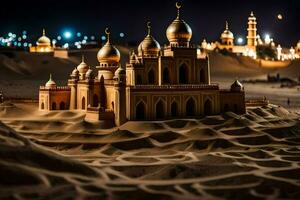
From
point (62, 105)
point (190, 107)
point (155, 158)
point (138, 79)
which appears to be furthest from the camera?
point (62, 105)

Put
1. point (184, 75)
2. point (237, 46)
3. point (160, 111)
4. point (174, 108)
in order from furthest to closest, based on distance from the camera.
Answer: point (237, 46) → point (184, 75) → point (174, 108) → point (160, 111)

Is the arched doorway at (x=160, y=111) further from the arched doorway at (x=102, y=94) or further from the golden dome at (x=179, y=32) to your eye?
the golden dome at (x=179, y=32)

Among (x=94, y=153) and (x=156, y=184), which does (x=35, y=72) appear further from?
(x=156, y=184)

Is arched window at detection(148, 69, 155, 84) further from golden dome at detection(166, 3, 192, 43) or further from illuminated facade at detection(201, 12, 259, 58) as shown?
illuminated facade at detection(201, 12, 259, 58)

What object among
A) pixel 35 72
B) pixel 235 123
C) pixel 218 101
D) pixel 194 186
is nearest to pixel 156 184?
pixel 194 186

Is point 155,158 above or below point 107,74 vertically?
below

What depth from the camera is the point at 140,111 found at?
3534cm

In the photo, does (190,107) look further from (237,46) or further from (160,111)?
(237,46)

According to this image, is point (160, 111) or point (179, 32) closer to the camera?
point (160, 111)

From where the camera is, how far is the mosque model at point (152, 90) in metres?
34.8

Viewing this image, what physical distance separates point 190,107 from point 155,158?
969 centimetres

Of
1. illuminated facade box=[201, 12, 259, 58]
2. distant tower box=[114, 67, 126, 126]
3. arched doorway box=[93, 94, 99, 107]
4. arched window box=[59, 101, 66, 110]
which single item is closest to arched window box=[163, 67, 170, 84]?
distant tower box=[114, 67, 126, 126]

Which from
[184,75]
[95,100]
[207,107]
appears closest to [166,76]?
[184,75]

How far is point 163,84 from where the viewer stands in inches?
1474
